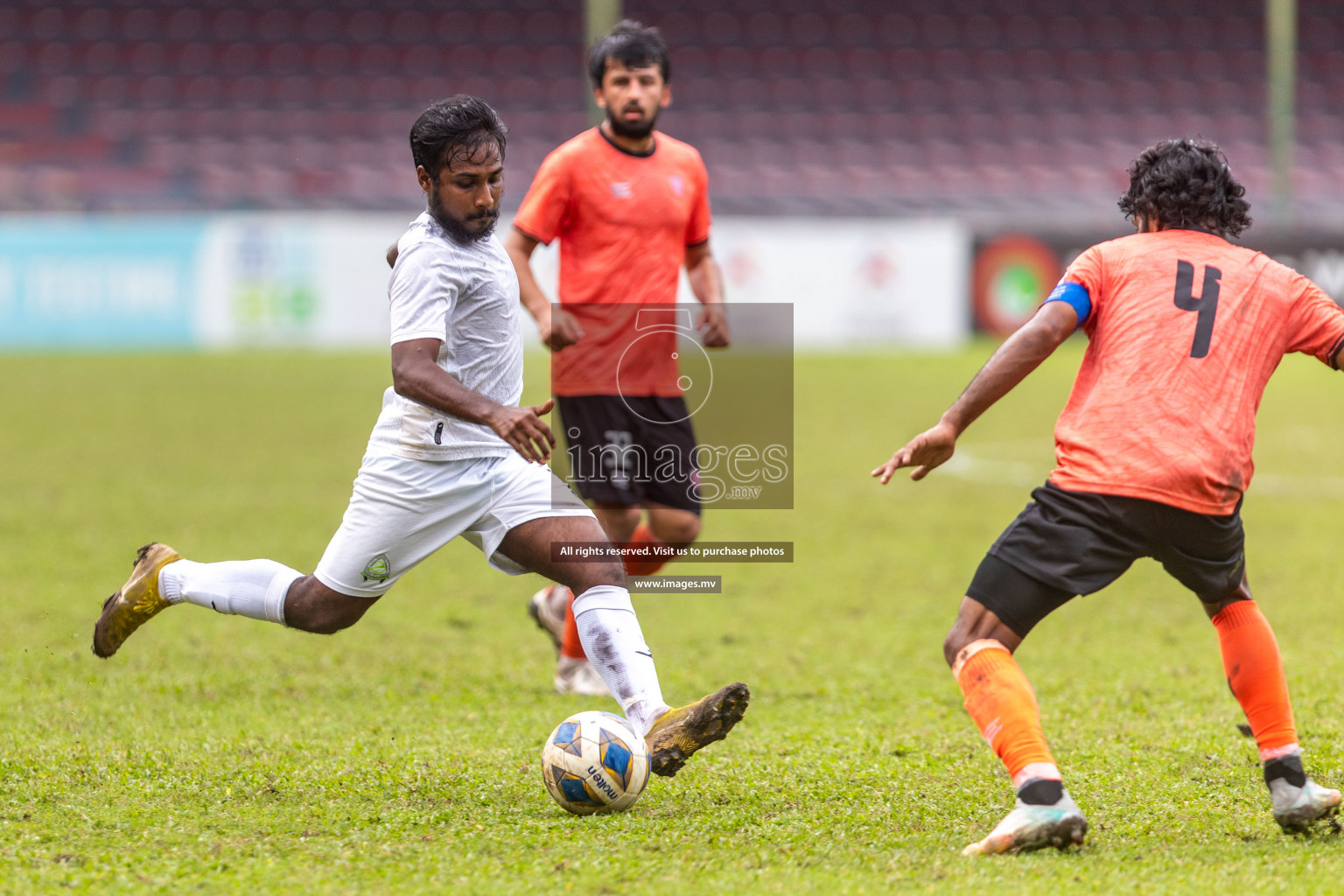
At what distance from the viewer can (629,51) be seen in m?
5.33

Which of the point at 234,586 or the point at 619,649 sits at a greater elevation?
the point at 234,586

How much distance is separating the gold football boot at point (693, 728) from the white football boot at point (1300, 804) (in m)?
1.26

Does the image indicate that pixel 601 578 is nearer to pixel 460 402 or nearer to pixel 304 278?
pixel 460 402

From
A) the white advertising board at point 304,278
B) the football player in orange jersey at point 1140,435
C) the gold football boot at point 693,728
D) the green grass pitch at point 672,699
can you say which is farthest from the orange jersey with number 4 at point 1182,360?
the white advertising board at point 304,278

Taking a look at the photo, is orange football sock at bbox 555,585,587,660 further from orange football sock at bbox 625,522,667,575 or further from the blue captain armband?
the blue captain armband

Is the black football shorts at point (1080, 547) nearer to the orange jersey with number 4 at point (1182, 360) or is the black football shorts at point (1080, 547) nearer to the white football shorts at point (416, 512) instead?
the orange jersey with number 4 at point (1182, 360)

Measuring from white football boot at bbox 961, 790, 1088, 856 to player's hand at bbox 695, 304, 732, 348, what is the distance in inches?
98.6

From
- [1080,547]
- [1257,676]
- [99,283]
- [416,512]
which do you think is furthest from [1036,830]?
[99,283]

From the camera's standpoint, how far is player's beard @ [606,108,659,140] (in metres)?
5.40

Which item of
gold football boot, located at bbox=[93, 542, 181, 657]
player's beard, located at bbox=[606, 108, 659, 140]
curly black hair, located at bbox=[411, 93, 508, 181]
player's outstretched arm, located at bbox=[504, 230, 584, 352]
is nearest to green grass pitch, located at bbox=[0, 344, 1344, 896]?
gold football boot, located at bbox=[93, 542, 181, 657]

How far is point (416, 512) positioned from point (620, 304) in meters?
1.66

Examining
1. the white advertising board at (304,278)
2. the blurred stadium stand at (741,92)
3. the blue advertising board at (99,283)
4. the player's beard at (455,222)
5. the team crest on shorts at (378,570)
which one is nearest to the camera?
the player's beard at (455,222)

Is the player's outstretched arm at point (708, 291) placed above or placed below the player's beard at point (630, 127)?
below

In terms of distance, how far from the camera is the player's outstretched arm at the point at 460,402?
3596 millimetres
